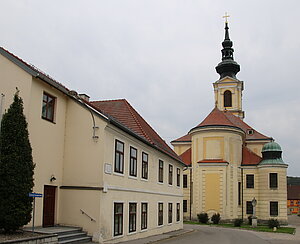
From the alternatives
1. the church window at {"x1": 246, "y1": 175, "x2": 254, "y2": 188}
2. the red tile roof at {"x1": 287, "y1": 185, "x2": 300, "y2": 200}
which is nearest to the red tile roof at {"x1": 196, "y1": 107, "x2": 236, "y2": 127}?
the church window at {"x1": 246, "y1": 175, "x2": 254, "y2": 188}

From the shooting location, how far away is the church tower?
57.1m

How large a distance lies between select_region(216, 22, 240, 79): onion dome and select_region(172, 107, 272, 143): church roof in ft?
21.9

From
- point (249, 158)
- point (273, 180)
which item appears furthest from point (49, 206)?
point (249, 158)

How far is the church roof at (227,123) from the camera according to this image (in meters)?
43.2

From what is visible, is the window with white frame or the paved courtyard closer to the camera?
the window with white frame

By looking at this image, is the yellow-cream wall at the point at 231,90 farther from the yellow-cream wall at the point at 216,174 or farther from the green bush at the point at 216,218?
the green bush at the point at 216,218

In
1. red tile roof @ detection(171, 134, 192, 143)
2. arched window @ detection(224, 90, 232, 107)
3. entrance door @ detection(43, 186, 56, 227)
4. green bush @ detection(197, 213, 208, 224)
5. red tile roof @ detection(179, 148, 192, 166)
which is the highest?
arched window @ detection(224, 90, 232, 107)

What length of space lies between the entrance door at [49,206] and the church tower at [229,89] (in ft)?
143

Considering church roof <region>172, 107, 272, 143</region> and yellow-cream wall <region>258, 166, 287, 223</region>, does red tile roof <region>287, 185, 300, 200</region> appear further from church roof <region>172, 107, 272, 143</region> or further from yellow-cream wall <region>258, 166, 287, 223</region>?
yellow-cream wall <region>258, 166, 287, 223</region>

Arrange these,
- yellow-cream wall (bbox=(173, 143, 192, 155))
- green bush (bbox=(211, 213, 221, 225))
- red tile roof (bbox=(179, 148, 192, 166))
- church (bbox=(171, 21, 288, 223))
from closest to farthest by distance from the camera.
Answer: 1. green bush (bbox=(211, 213, 221, 225))
2. church (bbox=(171, 21, 288, 223))
3. red tile roof (bbox=(179, 148, 192, 166))
4. yellow-cream wall (bbox=(173, 143, 192, 155))

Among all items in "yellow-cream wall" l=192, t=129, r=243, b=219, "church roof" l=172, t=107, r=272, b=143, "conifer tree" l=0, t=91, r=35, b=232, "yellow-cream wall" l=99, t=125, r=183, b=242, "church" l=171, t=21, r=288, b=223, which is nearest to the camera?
"conifer tree" l=0, t=91, r=35, b=232

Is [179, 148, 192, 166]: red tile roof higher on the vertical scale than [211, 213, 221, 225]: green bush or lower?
higher

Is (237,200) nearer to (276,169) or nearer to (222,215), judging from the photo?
(222,215)

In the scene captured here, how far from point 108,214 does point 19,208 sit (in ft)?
15.8
